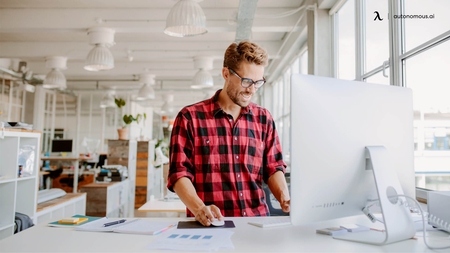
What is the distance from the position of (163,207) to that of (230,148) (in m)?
1.98

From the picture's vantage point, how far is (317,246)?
1198mm

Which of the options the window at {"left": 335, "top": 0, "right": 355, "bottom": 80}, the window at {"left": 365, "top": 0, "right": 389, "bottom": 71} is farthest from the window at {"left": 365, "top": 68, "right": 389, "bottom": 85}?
the window at {"left": 335, "top": 0, "right": 355, "bottom": 80}

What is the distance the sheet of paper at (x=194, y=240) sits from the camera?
1155mm

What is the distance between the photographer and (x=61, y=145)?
31.4 ft

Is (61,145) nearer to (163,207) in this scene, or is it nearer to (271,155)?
(163,207)

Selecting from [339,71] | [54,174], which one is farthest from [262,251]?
[54,174]

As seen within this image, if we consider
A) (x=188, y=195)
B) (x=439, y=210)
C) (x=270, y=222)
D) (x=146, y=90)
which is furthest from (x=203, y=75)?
(x=439, y=210)

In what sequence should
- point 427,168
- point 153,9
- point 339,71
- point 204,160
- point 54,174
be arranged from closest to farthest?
point 204,160 → point 427,168 → point 339,71 → point 153,9 → point 54,174

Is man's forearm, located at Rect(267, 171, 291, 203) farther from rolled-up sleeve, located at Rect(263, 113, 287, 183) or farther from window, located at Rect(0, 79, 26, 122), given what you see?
window, located at Rect(0, 79, 26, 122)

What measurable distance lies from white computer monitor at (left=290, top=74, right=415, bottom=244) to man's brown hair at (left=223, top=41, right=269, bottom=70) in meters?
0.55

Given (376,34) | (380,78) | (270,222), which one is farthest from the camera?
(376,34)

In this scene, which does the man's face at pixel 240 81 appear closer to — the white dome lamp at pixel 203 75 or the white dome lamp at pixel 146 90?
the white dome lamp at pixel 203 75

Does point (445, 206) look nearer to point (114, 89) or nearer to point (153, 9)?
point (153, 9)

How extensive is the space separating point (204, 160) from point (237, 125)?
259 millimetres
